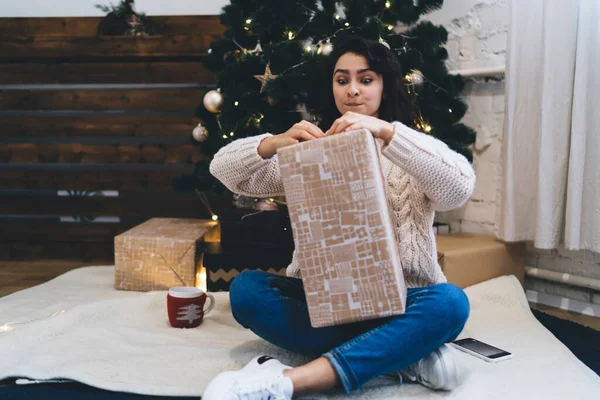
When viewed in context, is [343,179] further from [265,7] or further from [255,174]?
[265,7]

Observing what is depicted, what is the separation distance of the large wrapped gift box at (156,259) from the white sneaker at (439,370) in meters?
0.98

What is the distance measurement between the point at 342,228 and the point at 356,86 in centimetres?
45

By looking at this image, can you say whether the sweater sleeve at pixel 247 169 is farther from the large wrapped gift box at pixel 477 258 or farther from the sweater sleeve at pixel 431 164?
the large wrapped gift box at pixel 477 258

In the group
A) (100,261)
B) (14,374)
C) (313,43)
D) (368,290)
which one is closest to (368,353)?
(368,290)

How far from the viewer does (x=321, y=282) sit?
2.97ft

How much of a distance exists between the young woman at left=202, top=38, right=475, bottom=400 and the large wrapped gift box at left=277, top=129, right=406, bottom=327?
0.23ft

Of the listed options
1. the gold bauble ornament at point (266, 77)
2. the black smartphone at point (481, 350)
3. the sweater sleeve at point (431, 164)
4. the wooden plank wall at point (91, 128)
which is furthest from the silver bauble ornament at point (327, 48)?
the wooden plank wall at point (91, 128)

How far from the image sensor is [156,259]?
1.78m

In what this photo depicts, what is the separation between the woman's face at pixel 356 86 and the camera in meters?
1.21

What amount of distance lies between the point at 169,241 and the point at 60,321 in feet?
1.64

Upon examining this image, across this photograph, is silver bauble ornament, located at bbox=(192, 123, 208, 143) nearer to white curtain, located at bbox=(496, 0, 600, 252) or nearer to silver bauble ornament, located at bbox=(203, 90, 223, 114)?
silver bauble ornament, located at bbox=(203, 90, 223, 114)

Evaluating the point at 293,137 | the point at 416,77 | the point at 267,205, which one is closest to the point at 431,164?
the point at 293,137

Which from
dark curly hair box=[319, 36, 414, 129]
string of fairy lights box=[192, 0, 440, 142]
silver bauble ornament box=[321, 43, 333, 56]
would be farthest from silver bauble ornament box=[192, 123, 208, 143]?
dark curly hair box=[319, 36, 414, 129]

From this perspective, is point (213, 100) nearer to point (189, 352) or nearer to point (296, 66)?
point (296, 66)
